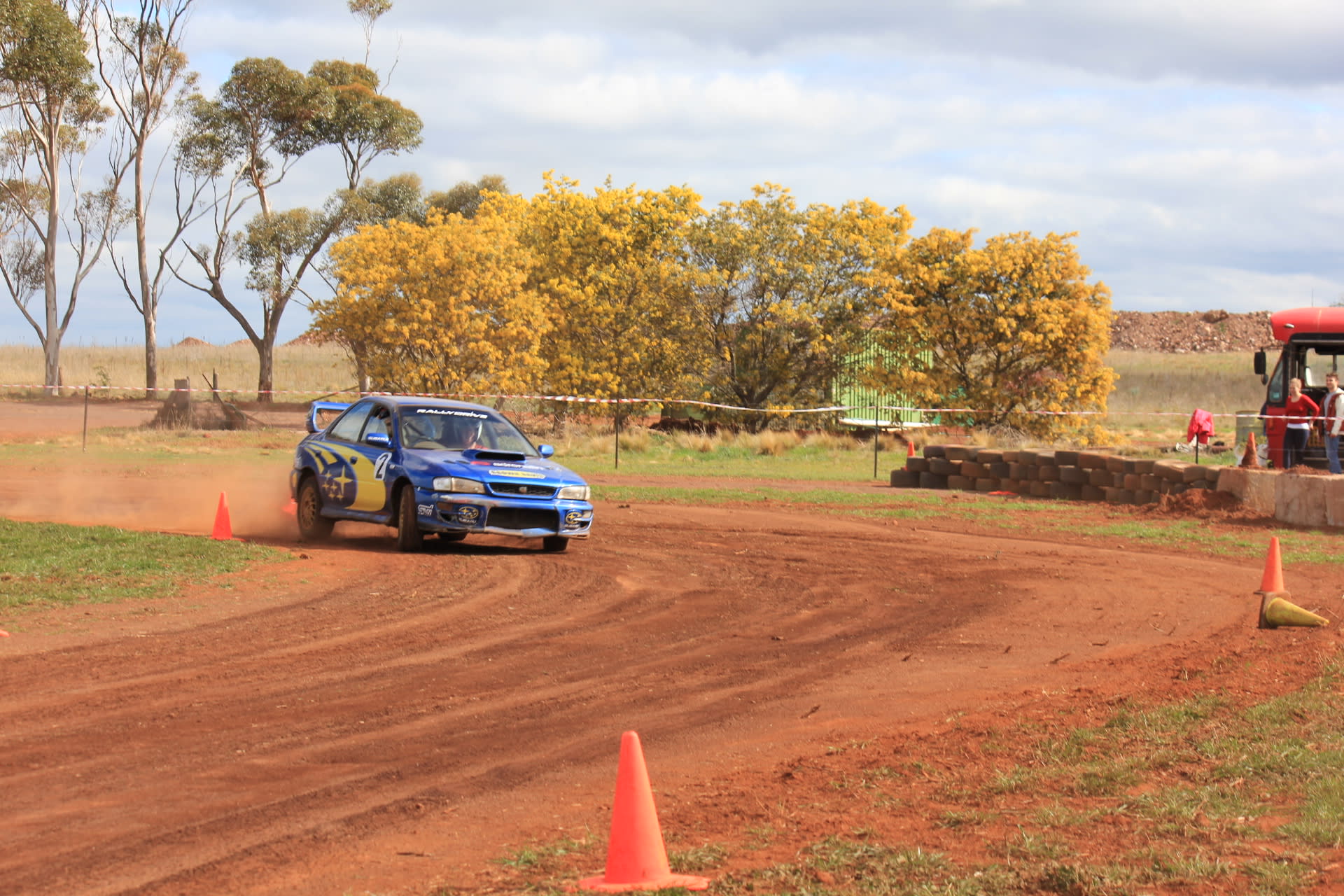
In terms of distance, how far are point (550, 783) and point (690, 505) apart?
1363 cm

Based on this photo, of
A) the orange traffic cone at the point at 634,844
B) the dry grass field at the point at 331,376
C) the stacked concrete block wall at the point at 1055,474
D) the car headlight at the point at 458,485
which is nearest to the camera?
the orange traffic cone at the point at 634,844

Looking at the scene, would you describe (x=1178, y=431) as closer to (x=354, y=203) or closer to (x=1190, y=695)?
(x=354, y=203)

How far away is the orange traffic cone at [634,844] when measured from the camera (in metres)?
4.60

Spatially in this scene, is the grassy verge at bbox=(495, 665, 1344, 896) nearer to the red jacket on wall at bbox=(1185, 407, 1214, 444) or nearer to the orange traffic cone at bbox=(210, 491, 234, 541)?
the orange traffic cone at bbox=(210, 491, 234, 541)

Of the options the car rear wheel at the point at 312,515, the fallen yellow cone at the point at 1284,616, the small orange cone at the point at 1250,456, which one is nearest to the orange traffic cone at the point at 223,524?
the car rear wheel at the point at 312,515

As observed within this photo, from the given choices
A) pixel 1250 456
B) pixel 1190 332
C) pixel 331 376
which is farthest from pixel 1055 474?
pixel 1190 332

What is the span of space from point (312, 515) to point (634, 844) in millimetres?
10989

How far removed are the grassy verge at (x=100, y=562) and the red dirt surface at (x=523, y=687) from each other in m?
0.40

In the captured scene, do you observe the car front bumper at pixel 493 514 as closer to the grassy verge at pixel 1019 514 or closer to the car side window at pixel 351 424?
the car side window at pixel 351 424

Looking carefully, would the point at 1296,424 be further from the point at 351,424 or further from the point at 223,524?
the point at 223,524

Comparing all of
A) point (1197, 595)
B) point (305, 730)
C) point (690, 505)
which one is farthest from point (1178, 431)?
point (305, 730)

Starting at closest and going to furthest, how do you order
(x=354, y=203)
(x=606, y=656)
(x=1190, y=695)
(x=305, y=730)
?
(x=305, y=730), (x=1190, y=695), (x=606, y=656), (x=354, y=203)

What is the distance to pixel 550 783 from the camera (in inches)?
241

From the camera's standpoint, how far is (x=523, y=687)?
8023 mm
